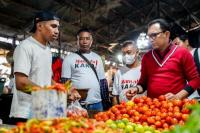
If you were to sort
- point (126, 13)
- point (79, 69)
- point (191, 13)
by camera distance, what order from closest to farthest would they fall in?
point (79, 69) → point (126, 13) → point (191, 13)

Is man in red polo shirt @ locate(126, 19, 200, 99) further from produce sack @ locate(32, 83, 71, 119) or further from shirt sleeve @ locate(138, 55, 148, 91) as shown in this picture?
produce sack @ locate(32, 83, 71, 119)

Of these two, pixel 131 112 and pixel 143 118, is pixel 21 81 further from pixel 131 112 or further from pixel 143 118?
pixel 143 118

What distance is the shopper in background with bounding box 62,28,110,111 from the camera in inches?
203

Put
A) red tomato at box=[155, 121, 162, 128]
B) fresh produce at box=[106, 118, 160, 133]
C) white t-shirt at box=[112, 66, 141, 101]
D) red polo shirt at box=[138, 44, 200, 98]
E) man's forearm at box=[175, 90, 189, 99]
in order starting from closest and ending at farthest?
fresh produce at box=[106, 118, 160, 133] < red tomato at box=[155, 121, 162, 128] < man's forearm at box=[175, 90, 189, 99] < red polo shirt at box=[138, 44, 200, 98] < white t-shirt at box=[112, 66, 141, 101]

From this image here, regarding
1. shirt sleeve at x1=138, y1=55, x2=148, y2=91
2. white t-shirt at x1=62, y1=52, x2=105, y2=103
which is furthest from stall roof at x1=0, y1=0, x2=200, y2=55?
shirt sleeve at x1=138, y1=55, x2=148, y2=91

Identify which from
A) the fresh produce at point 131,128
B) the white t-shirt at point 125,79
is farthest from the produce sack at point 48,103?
the white t-shirt at point 125,79

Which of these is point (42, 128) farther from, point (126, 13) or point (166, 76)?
point (126, 13)

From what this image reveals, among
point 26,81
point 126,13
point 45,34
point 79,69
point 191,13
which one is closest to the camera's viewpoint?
point 26,81

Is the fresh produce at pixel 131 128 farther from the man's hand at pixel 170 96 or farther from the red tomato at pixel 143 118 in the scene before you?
the man's hand at pixel 170 96

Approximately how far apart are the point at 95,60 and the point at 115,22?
7788 mm

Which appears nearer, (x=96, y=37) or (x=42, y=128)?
(x=42, y=128)

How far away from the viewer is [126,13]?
40.7 ft

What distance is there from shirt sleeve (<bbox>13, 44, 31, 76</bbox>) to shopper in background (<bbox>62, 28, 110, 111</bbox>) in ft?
5.42

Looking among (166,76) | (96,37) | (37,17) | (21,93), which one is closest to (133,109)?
(166,76)
